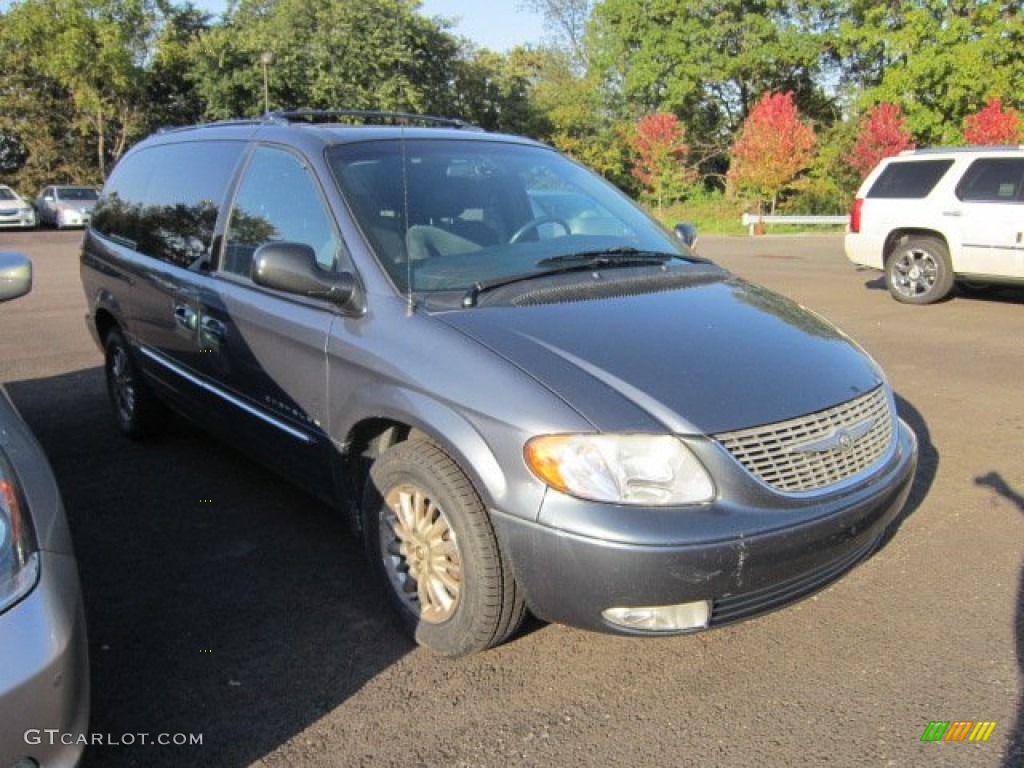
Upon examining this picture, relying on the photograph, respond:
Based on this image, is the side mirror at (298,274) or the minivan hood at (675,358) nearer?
the minivan hood at (675,358)

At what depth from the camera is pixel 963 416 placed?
5.53 metres

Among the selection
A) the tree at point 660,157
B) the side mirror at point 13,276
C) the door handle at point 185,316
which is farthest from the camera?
the tree at point 660,157

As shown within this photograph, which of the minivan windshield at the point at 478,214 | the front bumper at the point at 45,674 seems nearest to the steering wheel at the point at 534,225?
the minivan windshield at the point at 478,214

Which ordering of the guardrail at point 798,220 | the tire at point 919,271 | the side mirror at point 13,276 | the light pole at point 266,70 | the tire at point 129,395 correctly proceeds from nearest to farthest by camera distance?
the side mirror at point 13,276, the tire at point 129,395, the tire at point 919,271, the guardrail at point 798,220, the light pole at point 266,70

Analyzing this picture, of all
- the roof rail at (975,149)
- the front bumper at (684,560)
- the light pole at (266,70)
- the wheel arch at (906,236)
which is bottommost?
the front bumper at (684,560)

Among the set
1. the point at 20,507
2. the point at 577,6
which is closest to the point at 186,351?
the point at 20,507

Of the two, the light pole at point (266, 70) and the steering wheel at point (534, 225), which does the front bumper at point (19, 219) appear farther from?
the steering wheel at point (534, 225)

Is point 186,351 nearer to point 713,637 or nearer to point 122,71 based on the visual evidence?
point 713,637

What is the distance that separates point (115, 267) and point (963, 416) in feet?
17.6

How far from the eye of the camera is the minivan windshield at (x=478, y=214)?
127 inches

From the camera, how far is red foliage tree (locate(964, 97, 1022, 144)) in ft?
94.7

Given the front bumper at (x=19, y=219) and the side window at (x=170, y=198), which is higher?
the side window at (x=170, y=198)

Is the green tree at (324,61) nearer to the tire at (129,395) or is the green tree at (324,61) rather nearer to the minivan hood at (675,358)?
the tire at (129,395)

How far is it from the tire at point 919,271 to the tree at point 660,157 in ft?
84.5
